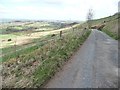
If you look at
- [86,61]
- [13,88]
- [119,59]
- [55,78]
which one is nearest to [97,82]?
[55,78]

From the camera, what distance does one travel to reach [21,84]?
11.1m

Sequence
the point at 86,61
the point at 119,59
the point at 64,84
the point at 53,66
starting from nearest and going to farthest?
the point at 64,84 → the point at 53,66 → the point at 86,61 → the point at 119,59

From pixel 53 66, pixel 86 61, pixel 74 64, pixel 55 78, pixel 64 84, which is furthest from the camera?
pixel 86 61

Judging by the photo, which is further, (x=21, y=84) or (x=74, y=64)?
(x=74, y=64)

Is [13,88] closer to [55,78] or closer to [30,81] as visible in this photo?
[30,81]

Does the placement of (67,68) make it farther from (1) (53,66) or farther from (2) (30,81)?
(2) (30,81)

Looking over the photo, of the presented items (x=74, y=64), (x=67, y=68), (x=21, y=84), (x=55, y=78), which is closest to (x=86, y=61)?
(x=74, y=64)

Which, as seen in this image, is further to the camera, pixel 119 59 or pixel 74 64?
pixel 119 59

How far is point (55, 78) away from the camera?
12.9 m

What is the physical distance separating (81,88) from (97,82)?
140cm

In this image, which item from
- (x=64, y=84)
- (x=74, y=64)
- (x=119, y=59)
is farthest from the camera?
(x=119, y=59)

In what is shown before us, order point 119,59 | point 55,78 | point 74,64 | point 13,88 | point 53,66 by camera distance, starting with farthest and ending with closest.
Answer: point 119,59 < point 74,64 < point 53,66 < point 55,78 < point 13,88

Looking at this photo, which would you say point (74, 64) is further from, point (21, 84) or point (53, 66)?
point (21, 84)

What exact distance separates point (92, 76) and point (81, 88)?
2.32 meters
